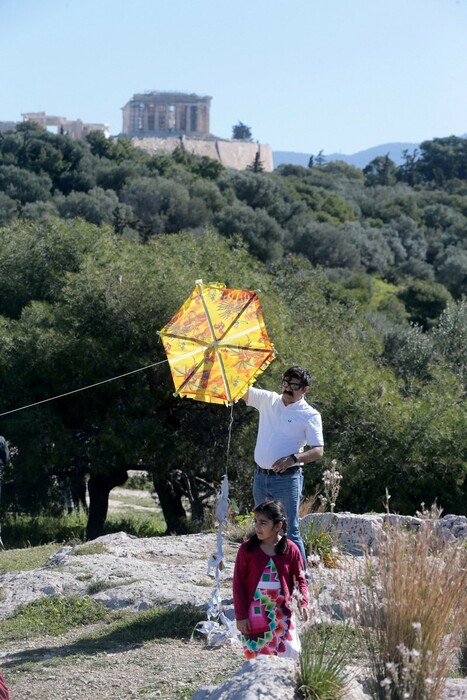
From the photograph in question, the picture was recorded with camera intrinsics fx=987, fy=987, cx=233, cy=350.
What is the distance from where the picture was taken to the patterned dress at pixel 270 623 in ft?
16.5

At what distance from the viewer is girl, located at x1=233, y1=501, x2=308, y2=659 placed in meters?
5.03

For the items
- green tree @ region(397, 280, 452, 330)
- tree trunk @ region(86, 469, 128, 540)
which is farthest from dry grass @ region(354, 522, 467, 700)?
green tree @ region(397, 280, 452, 330)

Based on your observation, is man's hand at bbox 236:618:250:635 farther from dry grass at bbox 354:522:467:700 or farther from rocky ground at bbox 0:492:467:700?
dry grass at bbox 354:522:467:700

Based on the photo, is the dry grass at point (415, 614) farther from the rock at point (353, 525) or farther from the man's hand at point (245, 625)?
the rock at point (353, 525)

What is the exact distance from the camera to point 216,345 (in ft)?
24.4

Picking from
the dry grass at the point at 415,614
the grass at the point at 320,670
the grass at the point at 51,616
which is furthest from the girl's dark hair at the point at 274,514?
the grass at the point at 51,616

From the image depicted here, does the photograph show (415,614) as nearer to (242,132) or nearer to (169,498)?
(169,498)

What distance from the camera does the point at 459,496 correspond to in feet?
52.8

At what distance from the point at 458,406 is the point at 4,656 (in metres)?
12.7

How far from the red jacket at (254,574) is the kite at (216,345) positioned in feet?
7.04

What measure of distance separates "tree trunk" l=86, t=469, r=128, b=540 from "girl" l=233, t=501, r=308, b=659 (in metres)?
12.2

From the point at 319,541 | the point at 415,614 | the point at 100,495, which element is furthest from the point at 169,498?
the point at 415,614

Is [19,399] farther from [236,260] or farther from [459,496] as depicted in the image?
[459,496]

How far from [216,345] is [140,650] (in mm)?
2308
